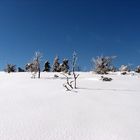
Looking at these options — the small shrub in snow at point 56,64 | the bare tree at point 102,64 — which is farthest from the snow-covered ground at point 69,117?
the small shrub in snow at point 56,64

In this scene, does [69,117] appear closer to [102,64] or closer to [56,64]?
[102,64]

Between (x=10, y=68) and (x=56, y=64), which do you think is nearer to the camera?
(x=10, y=68)

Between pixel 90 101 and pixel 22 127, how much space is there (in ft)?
26.6

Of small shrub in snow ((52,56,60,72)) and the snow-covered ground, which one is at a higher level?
small shrub in snow ((52,56,60,72))

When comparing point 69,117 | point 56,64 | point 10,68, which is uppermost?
point 56,64

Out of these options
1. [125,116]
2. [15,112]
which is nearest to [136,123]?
[125,116]

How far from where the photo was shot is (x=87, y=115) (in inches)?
695

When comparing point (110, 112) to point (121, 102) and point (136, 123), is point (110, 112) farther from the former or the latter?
point (121, 102)

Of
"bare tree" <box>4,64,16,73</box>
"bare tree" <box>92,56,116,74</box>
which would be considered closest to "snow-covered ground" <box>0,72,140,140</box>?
"bare tree" <box>92,56,116,74</box>

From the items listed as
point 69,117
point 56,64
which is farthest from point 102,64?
point 69,117

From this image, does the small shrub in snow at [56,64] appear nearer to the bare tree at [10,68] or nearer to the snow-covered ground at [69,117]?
the bare tree at [10,68]

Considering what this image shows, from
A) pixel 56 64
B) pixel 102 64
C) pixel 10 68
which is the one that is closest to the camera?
pixel 102 64

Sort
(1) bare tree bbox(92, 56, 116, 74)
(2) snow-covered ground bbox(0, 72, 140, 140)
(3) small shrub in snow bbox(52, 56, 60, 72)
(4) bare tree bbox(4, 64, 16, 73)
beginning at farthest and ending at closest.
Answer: (3) small shrub in snow bbox(52, 56, 60, 72) → (4) bare tree bbox(4, 64, 16, 73) → (1) bare tree bbox(92, 56, 116, 74) → (2) snow-covered ground bbox(0, 72, 140, 140)

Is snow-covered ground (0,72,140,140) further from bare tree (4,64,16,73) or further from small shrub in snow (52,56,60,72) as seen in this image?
small shrub in snow (52,56,60,72)
